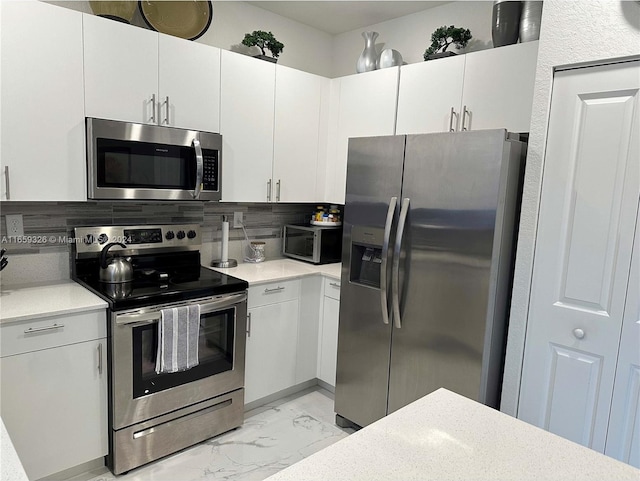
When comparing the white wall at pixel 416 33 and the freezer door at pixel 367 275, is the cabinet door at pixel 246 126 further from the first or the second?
the white wall at pixel 416 33

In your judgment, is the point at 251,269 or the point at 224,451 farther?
the point at 251,269

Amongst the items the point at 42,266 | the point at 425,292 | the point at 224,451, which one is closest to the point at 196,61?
the point at 42,266

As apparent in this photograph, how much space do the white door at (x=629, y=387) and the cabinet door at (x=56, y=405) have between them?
7.41 ft

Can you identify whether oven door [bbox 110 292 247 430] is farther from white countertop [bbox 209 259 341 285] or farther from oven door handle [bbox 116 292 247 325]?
white countertop [bbox 209 259 341 285]

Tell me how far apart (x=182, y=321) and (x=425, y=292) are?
1.26 meters

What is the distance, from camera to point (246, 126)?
2875mm

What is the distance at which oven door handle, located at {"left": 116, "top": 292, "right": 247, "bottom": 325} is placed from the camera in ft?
6.95

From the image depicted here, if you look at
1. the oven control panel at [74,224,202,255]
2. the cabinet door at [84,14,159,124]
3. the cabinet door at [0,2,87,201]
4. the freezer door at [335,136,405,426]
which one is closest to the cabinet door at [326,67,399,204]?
the freezer door at [335,136,405,426]

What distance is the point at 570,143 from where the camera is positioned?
1.85 m

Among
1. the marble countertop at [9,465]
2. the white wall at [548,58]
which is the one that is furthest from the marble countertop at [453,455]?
the white wall at [548,58]

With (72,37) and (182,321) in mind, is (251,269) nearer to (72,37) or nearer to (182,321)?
(182,321)

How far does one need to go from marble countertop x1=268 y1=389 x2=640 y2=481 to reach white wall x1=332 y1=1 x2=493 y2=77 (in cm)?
240

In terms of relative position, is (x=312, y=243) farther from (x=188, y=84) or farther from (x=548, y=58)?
(x=548, y=58)

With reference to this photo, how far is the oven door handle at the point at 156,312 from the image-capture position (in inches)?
83.4
